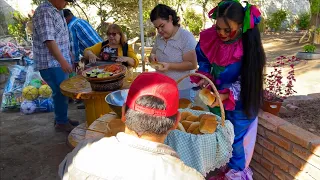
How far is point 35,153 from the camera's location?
3.38 metres

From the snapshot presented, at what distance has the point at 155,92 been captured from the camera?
38.9 inches

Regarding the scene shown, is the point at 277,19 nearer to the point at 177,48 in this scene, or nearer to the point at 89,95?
the point at 177,48

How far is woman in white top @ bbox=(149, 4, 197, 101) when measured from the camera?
99.9 inches

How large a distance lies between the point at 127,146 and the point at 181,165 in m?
0.20

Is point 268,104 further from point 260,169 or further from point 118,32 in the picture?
point 118,32

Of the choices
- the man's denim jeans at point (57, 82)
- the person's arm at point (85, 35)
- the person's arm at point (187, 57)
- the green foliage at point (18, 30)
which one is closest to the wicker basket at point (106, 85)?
the person's arm at point (187, 57)

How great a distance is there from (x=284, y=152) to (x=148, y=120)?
1639mm

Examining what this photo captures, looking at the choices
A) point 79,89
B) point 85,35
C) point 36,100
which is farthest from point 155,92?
point 36,100

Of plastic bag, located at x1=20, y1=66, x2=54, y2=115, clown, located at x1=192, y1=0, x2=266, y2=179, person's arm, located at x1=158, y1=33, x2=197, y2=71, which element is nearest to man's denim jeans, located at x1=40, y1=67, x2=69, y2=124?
plastic bag, located at x1=20, y1=66, x2=54, y2=115

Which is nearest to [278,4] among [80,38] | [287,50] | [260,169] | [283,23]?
[283,23]

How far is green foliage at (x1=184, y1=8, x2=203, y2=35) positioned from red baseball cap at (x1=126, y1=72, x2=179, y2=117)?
12650 millimetres

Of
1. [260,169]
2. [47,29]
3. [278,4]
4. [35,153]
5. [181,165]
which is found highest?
[278,4]

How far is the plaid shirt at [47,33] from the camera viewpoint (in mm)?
3010

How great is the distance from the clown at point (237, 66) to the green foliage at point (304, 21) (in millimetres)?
13427
